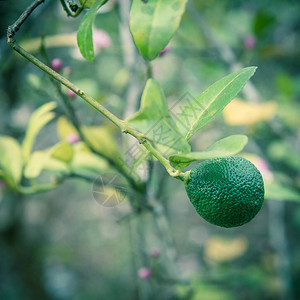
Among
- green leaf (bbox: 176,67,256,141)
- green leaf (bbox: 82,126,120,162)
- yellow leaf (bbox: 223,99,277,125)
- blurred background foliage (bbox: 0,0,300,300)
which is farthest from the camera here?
blurred background foliage (bbox: 0,0,300,300)

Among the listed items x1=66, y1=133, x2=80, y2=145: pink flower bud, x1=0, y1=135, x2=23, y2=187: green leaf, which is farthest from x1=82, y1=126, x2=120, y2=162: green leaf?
x1=0, y1=135, x2=23, y2=187: green leaf

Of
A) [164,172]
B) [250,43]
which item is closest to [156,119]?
[164,172]

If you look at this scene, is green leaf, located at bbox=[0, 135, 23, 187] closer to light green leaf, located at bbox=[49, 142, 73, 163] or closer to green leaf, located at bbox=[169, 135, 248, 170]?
light green leaf, located at bbox=[49, 142, 73, 163]

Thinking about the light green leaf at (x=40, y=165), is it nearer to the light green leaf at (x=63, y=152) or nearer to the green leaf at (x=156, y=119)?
the light green leaf at (x=63, y=152)

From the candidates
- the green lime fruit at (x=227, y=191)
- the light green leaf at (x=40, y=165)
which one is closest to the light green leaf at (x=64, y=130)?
the light green leaf at (x=40, y=165)

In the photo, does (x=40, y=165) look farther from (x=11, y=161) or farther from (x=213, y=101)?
(x=213, y=101)

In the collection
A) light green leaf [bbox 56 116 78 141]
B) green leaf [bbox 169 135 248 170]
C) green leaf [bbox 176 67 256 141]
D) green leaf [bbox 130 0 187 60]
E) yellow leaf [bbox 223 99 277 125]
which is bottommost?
yellow leaf [bbox 223 99 277 125]

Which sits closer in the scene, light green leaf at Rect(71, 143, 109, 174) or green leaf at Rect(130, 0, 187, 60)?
green leaf at Rect(130, 0, 187, 60)

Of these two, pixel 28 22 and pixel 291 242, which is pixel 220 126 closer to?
pixel 28 22
